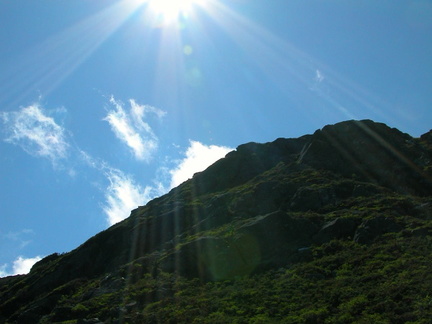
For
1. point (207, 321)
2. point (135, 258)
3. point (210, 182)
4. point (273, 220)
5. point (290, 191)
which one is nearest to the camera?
point (207, 321)

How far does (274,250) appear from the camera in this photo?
35062mm

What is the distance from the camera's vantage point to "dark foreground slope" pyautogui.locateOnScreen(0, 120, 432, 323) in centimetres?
2541

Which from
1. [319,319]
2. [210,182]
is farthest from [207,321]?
[210,182]

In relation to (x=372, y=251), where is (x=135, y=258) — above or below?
above

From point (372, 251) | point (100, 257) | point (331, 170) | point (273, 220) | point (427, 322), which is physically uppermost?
point (331, 170)

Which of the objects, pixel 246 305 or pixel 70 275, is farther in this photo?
pixel 70 275

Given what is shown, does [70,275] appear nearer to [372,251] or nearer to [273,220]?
[273,220]

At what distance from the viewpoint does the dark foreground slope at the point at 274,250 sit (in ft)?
83.4

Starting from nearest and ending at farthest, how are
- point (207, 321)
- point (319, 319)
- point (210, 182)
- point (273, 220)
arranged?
point (319, 319) < point (207, 321) < point (273, 220) < point (210, 182)

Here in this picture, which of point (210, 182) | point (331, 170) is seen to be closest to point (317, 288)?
point (331, 170)

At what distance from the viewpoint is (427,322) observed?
61.1 feet

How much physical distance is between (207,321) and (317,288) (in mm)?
6886

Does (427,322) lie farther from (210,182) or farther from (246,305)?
(210,182)

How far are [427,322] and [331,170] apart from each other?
34.3 metres
